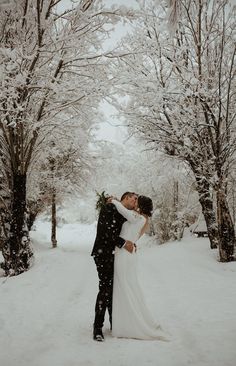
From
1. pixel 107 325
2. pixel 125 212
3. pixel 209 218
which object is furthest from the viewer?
pixel 209 218

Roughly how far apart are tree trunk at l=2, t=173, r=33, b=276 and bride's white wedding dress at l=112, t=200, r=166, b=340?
16.5 ft

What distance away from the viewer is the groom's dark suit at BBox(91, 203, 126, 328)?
15.3ft

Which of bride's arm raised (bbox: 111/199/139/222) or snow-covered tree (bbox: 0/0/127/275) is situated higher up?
snow-covered tree (bbox: 0/0/127/275)

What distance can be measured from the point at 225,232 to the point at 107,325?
20.5 ft

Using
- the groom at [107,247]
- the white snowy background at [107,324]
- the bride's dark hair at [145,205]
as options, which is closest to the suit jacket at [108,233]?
the groom at [107,247]

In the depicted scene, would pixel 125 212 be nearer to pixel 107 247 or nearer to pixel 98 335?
pixel 107 247

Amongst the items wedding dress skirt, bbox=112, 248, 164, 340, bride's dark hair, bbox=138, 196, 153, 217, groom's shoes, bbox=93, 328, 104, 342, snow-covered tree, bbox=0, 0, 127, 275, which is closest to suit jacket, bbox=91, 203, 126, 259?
wedding dress skirt, bbox=112, 248, 164, 340

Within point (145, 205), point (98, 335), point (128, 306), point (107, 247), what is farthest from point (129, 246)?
point (98, 335)

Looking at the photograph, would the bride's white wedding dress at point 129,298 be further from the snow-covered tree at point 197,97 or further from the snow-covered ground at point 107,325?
the snow-covered tree at point 197,97

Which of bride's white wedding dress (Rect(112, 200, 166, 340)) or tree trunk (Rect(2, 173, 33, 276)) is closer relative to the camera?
bride's white wedding dress (Rect(112, 200, 166, 340))

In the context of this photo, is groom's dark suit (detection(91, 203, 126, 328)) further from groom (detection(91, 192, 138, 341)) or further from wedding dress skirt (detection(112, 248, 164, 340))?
wedding dress skirt (detection(112, 248, 164, 340))

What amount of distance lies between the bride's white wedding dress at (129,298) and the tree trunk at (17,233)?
5.04 meters

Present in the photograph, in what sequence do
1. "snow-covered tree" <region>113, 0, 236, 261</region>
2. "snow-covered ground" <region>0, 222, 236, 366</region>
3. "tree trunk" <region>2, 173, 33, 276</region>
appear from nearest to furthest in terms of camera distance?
1. "snow-covered ground" <region>0, 222, 236, 366</region>
2. "tree trunk" <region>2, 173, 33, 276</region>
3. "snow-covered tree" <region>113, 0, 236, 261</region>

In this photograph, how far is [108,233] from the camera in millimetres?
4730
